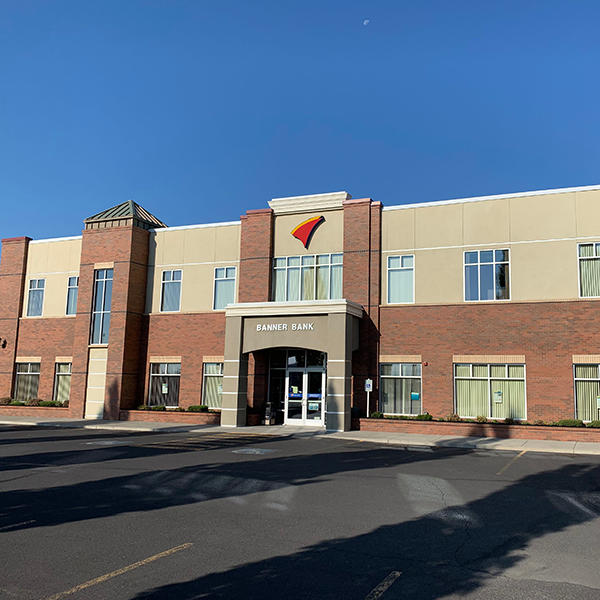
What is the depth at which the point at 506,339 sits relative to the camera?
24.0 meters

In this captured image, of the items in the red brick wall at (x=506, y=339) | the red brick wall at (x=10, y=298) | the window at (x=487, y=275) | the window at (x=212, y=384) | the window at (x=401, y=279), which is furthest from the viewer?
the red brick wall at (x=10, y=298)

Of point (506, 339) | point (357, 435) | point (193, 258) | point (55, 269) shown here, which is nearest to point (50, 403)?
point (55, 269)

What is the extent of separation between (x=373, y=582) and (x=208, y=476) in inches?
292

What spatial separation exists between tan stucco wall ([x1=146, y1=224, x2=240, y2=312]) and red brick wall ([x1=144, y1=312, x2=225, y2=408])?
656mm

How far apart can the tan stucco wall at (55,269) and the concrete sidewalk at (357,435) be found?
655 cm

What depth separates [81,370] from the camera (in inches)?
1206

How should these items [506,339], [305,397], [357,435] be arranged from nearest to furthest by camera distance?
[357,435] → [506,339] → [305,397]

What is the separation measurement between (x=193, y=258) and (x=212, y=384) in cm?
655

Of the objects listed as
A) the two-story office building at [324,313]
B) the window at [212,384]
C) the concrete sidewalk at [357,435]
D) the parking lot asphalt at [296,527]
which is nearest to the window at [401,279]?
the two-story office building at [324,313]

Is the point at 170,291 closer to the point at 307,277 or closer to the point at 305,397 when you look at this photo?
the point at 307,277

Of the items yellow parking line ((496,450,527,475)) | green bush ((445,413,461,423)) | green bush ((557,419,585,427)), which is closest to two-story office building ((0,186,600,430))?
green bush ((445,413,461,423))

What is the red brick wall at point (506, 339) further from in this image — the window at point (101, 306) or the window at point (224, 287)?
the window at point (101, 306)

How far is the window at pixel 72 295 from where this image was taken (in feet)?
108

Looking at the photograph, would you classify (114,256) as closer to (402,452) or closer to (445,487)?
(402,452)
